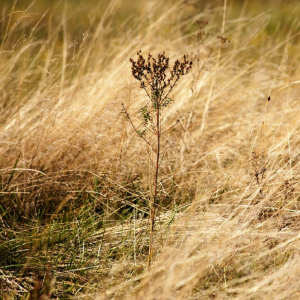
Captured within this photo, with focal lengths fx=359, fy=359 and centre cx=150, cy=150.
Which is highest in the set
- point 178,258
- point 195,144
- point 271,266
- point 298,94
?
point 298,94

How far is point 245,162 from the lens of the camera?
6.59 ft

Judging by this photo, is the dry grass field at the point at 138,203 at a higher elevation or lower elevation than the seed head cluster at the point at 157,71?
lower

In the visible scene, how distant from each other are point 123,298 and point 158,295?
184mm

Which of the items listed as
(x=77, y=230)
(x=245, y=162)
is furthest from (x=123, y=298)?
(x=245, y=162)

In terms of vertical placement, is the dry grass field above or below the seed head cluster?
below

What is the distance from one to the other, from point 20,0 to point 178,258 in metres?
8.32

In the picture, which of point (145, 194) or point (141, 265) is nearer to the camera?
point (141, 265)

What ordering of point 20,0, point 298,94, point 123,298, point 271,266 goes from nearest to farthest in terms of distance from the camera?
point 123,298
point 271,266
point 298,94
point 20,0

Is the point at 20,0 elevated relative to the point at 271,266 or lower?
elevated

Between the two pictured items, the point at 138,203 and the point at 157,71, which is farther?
the point at 138,203

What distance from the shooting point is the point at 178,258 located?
1477 mm

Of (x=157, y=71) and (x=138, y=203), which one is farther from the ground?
(x=157, y=71)

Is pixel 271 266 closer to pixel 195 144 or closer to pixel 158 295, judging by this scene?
pixel 158 295

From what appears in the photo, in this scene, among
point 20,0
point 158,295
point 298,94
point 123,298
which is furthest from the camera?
point 20,0
